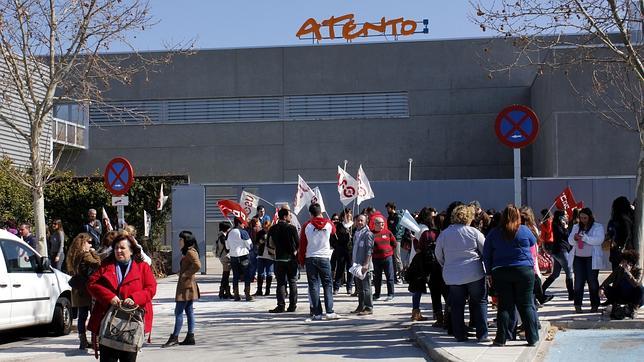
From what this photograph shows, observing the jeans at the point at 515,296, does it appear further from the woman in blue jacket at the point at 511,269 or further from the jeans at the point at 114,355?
the jeans at the point at 114,355

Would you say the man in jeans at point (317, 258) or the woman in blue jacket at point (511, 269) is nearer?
the woman in blue jacket at point (511, 269)

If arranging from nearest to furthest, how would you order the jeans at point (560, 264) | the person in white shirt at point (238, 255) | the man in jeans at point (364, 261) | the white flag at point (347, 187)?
the man in jeans at point (364, 261) < the jeans at point (560, 264) < the person in white shirt at point (238, 255) < the white flag at point (347, 187)

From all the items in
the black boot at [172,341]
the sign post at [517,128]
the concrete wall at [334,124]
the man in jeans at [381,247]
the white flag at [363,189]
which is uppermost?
the concrete wall at [334,124]

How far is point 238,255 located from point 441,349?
8594 mm

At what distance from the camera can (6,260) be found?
13.0 meters

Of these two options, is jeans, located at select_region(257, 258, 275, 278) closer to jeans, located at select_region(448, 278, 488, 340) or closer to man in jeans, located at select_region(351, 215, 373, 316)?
man in jeans, located at select_region(351, 215, 373, 316)

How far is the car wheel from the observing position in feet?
45.6

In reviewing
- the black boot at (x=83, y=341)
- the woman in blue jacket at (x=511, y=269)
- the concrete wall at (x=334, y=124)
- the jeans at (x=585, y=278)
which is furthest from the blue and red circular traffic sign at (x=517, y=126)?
the concrete wall at (x=334, y=124)

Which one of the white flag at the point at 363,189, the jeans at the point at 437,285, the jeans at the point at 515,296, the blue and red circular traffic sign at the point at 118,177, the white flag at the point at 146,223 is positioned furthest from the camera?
the white flag at the point at 146,223

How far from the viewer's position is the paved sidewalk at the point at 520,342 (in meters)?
10.3

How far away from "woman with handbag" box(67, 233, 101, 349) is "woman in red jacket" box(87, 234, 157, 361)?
404 centimetres

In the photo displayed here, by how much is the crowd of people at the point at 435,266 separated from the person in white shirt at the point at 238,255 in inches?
0.8

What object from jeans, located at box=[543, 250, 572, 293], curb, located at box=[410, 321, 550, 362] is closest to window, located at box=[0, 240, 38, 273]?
curb, located at box=[410, 321, 550, 362]

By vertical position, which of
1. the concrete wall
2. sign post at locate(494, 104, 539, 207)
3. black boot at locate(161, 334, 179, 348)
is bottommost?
black boot at locate(161, 334, 179, 348)
